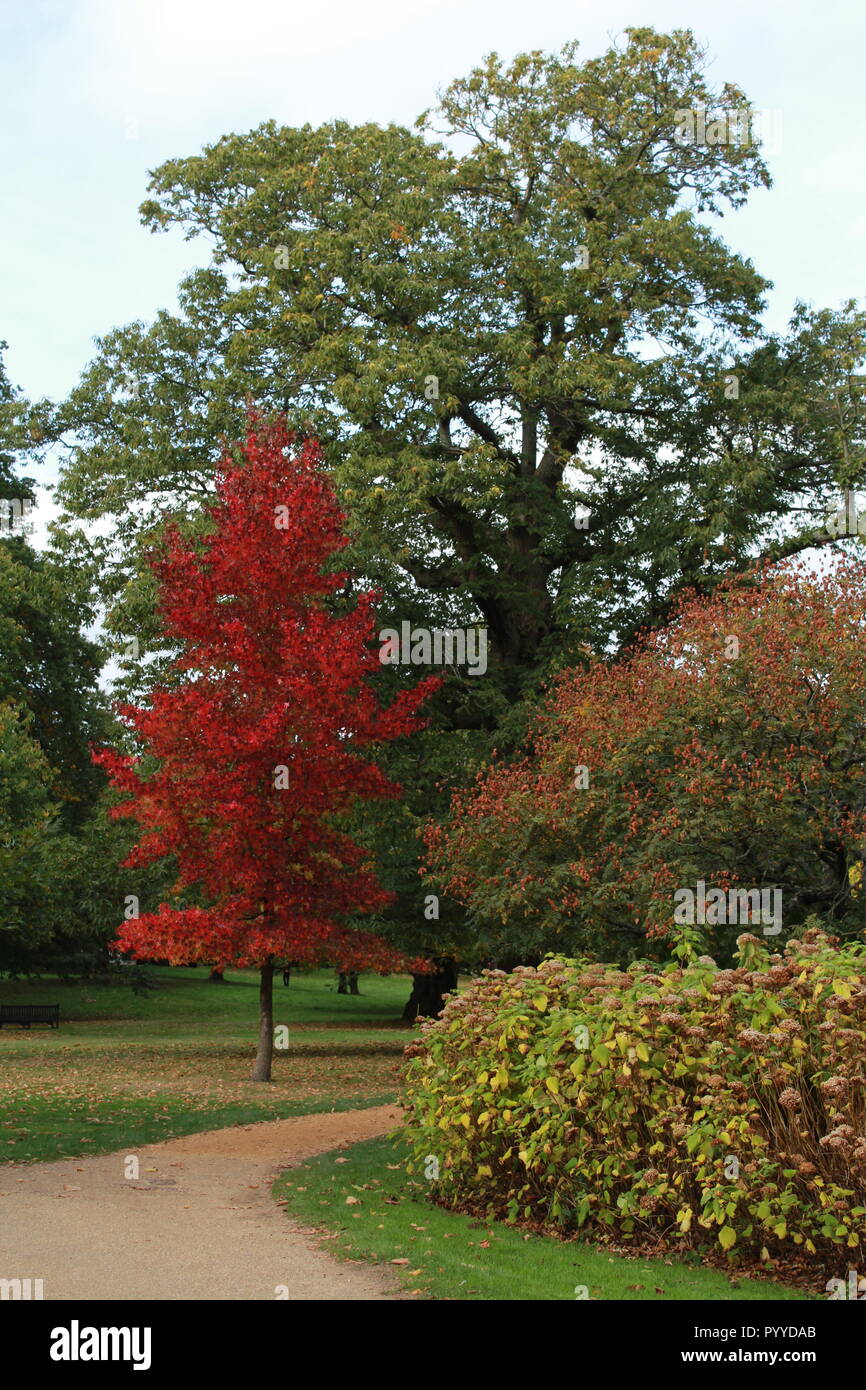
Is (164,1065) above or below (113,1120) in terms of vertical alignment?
below

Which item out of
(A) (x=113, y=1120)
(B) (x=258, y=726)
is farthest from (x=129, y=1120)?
(B) (x=258, y=726)

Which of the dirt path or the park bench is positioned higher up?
the dirt path

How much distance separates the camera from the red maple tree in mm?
17156

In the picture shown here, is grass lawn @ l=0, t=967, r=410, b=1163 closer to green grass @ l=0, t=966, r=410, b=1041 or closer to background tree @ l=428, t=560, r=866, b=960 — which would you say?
green grass @ l=0, t=966, r=410, b=1041

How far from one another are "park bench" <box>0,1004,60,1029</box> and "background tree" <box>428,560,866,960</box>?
1894 cm

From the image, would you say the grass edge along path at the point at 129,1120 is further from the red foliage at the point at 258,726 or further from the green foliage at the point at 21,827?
the green foliage at the point at 21,827

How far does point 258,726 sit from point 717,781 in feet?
21.2

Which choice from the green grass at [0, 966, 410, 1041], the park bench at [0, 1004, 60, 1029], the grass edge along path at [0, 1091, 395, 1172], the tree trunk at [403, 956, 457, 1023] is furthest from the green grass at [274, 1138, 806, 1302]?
the park bench at [0, 1004, 60, 1029]

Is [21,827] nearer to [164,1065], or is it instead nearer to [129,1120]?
[164,1065]

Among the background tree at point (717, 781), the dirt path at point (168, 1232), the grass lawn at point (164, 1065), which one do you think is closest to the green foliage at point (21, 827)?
the grass lawn at point (164, 1065)

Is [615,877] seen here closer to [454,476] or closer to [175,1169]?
[175,1169]

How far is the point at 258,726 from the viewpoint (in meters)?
16.9

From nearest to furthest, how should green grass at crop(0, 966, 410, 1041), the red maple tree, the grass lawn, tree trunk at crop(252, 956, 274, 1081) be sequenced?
the grass lawn, the red maple tree, tree trunk at crop(252, 956, 274, 1081), green grass at crop(0, 966, 410, 1041)

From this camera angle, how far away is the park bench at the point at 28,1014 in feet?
102
